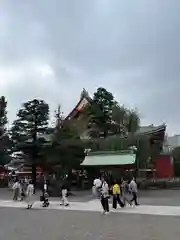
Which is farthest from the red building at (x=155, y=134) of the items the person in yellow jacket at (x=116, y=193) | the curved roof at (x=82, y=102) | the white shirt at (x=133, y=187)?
the person in yellow jacket at (x=116, y=193)

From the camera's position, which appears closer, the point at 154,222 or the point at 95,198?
the point at 154,222

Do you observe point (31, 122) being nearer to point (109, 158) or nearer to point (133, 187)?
point (109, 158)

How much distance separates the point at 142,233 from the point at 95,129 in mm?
24423

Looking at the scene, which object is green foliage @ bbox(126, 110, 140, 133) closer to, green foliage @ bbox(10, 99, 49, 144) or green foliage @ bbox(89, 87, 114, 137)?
green foliage @ bbox(89, 87, 114, 137)

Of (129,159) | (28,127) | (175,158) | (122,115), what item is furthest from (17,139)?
(175,158)

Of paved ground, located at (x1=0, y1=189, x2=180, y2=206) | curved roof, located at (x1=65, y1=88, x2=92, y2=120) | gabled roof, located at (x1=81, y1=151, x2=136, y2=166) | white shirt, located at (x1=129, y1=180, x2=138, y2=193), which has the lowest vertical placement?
paved ground, located at (x1=0, y1=189, x2=180, y2=206)

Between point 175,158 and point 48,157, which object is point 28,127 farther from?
point 175,158

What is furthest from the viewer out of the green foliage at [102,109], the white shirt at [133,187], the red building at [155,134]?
the red building at [155,134]

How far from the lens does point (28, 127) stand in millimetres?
38250

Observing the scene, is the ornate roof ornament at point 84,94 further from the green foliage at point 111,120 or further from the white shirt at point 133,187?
the white shirt at point 133,187

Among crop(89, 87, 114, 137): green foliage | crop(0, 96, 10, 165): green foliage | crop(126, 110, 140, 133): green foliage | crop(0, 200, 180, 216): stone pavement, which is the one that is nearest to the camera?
crop(0, 200, 180, 216): stone pavement

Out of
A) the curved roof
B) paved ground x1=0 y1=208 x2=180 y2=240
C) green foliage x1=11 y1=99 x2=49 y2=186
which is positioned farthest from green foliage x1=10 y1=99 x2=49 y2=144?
paved ground x1=0 y1=208 x2=180 y2=240

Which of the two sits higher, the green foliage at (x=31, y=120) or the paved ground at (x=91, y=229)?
the green foliage at (x=31, y=120)

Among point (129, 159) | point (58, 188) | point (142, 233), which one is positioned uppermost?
point (129, 159)
